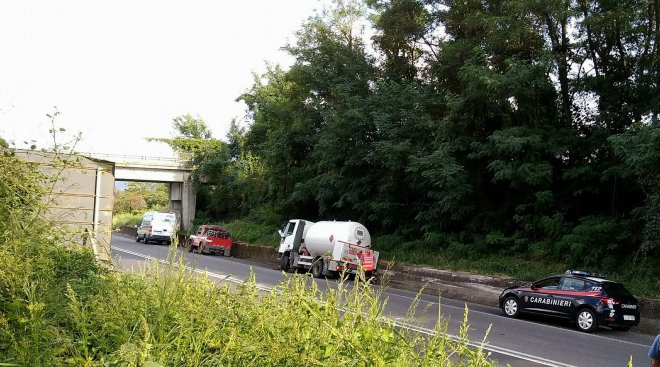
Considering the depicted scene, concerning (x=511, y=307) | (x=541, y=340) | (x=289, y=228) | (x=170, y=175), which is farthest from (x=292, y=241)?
(x=170, y=175)

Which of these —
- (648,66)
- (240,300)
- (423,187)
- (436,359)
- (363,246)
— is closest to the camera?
(436,359)

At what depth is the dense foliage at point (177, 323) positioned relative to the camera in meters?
3.21

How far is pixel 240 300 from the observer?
14.6 feet

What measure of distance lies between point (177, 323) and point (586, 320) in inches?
511

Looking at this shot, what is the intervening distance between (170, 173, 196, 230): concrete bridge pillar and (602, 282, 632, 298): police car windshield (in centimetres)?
4096

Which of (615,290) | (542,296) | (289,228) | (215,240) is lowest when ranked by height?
(542,296)

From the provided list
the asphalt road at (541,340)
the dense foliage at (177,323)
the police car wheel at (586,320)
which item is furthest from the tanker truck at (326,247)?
the dense foliage at (177,323)

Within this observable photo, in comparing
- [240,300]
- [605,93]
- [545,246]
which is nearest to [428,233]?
[545,246]

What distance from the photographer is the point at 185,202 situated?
50.2 meters

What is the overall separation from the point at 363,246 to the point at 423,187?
4.01m

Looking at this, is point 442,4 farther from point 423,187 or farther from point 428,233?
point 428,233

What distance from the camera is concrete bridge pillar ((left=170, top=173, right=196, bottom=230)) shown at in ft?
165

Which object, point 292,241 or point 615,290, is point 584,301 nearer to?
point 615,290

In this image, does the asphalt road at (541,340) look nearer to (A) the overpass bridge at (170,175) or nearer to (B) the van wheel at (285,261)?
(B) the van wheel at (285,261)
